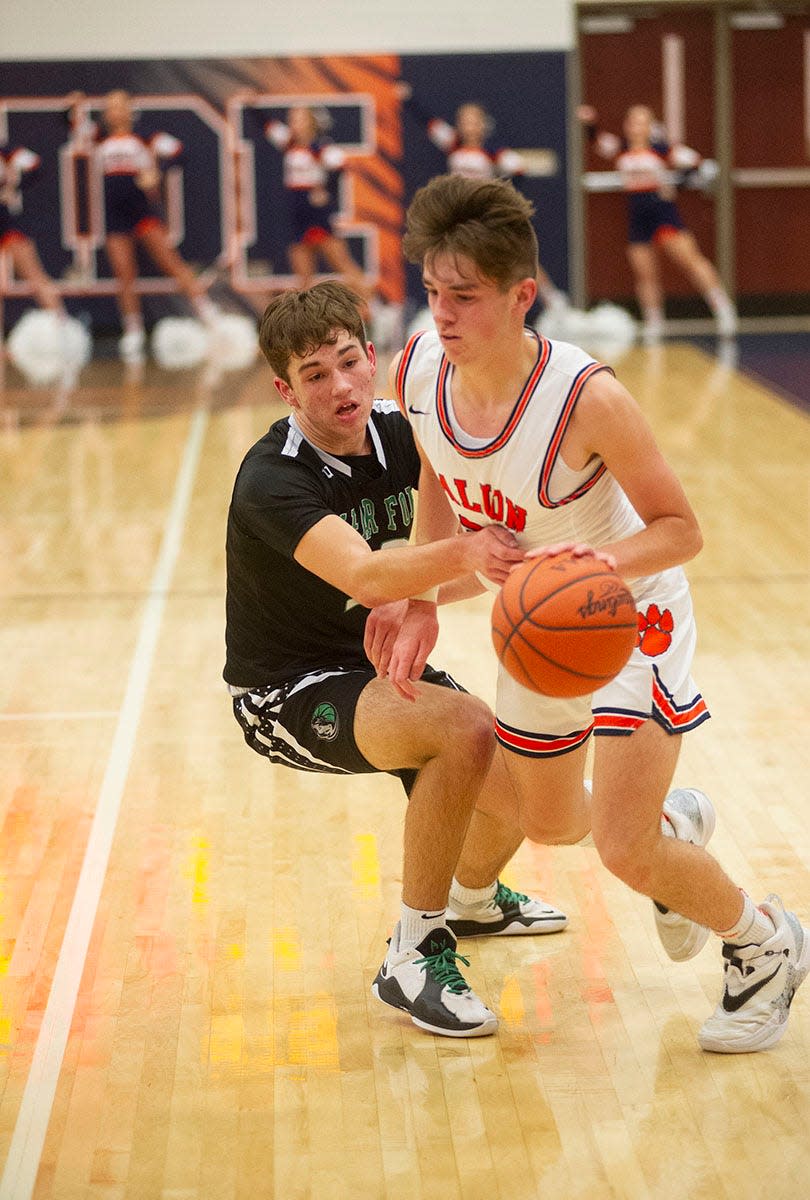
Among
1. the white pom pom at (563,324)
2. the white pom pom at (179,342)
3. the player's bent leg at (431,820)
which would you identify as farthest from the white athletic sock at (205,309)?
the player's bent leg at (431,820)

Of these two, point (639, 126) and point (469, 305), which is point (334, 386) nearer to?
point (469, 305)

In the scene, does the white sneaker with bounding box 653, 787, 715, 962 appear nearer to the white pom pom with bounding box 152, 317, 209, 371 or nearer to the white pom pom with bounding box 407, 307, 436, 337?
the white pom pom with bounding box 407, 307, 436, 337

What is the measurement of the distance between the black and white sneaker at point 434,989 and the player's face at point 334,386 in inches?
39.9

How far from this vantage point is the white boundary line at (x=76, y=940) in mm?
2719

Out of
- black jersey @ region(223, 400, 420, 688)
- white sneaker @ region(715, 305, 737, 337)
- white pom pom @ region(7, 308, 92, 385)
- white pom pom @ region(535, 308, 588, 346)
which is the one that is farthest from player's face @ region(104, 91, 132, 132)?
black jersey @ region(223, 400, 420, 688)

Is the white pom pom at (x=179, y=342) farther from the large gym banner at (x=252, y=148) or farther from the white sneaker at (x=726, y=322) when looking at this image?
the white sneaker at (x=726, y=322)

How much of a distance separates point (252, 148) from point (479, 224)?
14.1m

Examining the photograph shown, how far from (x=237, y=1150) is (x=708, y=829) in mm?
1133

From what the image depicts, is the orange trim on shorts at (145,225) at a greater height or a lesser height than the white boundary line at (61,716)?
greater

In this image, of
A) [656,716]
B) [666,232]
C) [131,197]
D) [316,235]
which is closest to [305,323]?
[656,716]

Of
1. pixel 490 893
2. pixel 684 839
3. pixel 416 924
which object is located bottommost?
pixel 490 893

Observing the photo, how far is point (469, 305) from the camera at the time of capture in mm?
2781

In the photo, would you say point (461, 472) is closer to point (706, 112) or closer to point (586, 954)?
point (586, 954)

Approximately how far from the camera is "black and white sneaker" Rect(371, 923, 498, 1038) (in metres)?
3.10
